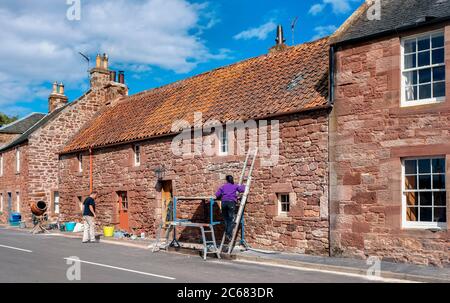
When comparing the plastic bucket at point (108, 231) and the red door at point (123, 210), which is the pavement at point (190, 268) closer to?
the plastic bucket at point (108, 231)

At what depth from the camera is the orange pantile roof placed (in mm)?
15773

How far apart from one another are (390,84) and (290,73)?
5030 millimetres

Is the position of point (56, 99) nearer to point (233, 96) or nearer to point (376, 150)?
point (233, 96)

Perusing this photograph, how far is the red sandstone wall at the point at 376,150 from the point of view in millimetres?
12008

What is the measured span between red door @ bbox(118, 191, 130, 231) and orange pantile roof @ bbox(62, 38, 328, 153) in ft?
7.50

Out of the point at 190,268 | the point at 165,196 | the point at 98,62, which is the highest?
the point at 98,62

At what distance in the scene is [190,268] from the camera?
12039mm

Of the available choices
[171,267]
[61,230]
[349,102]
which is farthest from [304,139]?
[61,230]

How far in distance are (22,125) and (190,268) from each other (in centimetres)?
3102

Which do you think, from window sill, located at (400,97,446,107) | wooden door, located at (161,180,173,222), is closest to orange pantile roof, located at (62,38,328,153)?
wooden door, located at (161,180,173,222)

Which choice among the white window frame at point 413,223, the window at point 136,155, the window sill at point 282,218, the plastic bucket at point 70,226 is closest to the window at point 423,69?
the white window frame at point 413,223

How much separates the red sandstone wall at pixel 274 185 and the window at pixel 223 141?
322 millimetres

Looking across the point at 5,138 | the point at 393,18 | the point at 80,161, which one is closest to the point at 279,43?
the point at 393,18
